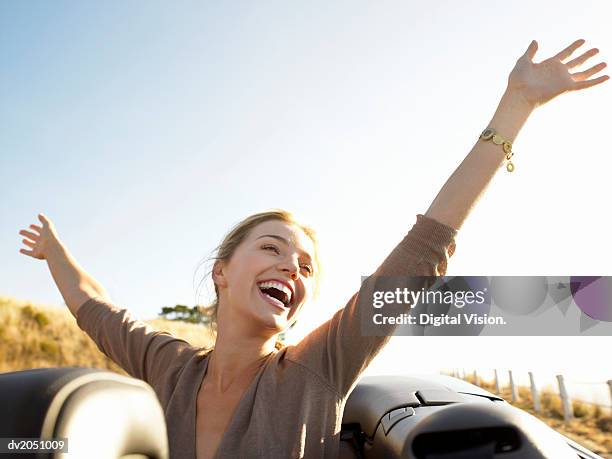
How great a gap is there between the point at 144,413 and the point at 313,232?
1270 mm

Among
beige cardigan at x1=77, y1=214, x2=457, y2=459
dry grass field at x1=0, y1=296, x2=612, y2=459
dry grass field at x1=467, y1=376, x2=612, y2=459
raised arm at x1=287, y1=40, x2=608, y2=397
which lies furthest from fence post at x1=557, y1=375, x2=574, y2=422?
dry grass field at x1=0, y1=296, x2=612, y2=459

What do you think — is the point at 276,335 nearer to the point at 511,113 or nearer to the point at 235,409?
the point at 235,409

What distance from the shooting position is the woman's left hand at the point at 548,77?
4.64 ft

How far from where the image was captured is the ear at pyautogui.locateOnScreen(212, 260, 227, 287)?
2080 mm

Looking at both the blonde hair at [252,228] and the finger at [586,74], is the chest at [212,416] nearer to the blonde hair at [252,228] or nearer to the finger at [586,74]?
the blonde hair at [252,228]

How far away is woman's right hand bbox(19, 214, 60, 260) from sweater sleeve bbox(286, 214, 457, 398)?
4.39ft

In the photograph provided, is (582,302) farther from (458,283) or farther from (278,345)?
(278,345)

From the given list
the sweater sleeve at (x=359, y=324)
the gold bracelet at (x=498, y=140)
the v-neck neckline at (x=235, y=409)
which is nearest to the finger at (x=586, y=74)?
the gold bracelet at (x=498, y=140)

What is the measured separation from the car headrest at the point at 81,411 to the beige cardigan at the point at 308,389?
73 cm

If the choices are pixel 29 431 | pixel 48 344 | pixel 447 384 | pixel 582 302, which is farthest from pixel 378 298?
pixel 48 344

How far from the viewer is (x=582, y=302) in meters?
2.27

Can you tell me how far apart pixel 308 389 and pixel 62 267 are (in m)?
1.31

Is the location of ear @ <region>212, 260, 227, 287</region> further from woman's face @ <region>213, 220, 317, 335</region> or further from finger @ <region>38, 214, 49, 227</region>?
finger @ <region>38, 214, 49, 227</region>

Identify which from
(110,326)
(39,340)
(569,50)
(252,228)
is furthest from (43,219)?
(39,340)
